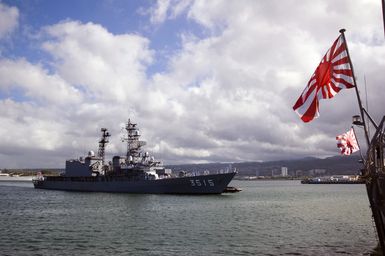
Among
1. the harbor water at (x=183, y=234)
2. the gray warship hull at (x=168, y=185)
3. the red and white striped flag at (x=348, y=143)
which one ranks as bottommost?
the harbor water at (x=183, y=234)

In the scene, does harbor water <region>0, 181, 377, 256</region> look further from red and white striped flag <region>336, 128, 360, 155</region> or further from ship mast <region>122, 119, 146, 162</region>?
ship mast <region>122, 119, 146, 162</region>

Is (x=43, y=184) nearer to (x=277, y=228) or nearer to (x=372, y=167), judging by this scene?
(x=277, y=228)

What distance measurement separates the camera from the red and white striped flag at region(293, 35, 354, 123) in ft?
47.9

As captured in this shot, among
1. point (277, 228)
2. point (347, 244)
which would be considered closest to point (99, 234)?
point (277, 228)

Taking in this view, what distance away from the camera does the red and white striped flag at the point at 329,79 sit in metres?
14.6

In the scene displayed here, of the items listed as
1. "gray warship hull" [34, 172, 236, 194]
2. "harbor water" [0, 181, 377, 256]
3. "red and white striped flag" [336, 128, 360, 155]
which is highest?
"red and white striped flag" [336, 128, 360, 155]

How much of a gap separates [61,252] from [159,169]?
60.2 m

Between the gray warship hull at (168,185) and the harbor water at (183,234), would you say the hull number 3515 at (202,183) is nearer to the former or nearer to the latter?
the gray warship hull at (168,185)

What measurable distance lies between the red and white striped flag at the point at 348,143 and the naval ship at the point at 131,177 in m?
46.7

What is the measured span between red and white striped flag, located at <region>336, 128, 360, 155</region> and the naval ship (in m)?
46.7

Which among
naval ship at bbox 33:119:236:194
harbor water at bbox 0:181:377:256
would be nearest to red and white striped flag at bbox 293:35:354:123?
harbor water at bbox 0:181:377:256

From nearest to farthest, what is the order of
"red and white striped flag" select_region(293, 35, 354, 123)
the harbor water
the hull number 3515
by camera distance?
"red and white striped flag" select_region(293, 35, 354, 123), the harbor water, the hull number 3515

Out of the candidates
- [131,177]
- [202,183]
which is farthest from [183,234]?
[131,177]

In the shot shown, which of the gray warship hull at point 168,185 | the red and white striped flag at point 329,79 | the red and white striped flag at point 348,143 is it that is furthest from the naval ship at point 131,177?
the red and white striped flag at point 329,79
